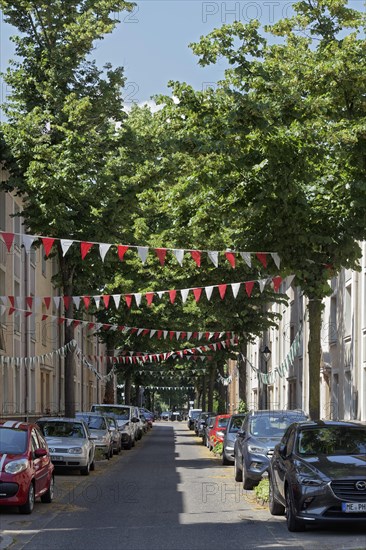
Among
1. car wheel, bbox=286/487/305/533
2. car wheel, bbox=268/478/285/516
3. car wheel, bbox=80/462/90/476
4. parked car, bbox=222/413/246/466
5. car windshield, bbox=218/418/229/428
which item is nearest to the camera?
car wheel, bbox=286/487/305/533

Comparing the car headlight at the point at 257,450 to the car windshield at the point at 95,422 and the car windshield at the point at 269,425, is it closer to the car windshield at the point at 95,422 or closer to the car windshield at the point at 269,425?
the car windshield at the point at 269,425

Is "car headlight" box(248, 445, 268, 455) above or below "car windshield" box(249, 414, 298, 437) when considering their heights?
below

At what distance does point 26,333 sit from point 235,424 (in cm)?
1505

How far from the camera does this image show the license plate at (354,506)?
12.7 meters

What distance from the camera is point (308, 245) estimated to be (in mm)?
18719

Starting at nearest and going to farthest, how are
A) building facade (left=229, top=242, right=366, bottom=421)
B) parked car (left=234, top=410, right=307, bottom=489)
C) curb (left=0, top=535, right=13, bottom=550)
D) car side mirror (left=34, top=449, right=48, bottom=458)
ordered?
curb (left=0, top=535, right=13, bottom=550), car side mirror (left=34, top=449, right=48, bottom=458), parked car (left=234, top=410, right=307, bottom=489), building facade (left=229, top=242, right=366, bottom=421)

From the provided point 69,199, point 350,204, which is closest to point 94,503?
point 350,204

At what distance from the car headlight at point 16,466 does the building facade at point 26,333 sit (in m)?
14.0

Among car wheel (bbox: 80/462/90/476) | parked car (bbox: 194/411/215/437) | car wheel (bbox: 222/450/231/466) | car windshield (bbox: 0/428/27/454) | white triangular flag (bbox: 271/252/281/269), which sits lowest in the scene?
parked car (bbox: 194/411/215/437)

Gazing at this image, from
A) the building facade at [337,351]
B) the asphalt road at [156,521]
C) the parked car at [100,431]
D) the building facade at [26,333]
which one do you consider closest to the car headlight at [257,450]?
the asphalt road at [156,521]

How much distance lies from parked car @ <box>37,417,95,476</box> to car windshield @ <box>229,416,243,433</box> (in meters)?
4.83

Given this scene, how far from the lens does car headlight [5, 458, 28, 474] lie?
15.2 metres

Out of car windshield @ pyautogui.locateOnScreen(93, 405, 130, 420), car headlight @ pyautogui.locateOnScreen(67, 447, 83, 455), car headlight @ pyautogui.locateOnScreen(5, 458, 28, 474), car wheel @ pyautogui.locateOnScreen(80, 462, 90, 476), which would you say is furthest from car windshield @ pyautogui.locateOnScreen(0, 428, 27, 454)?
car windshield @ pyautogui.locateOnScreen(93, 405, 130, 420)

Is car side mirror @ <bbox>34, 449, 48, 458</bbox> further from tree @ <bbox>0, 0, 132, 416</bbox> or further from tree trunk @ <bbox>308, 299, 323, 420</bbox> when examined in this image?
tree @ <bbox>0, 0, 132, 416</bbox>
